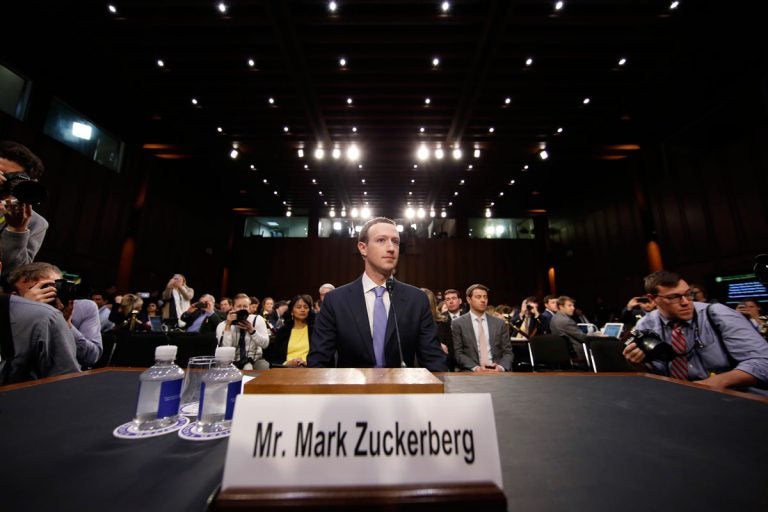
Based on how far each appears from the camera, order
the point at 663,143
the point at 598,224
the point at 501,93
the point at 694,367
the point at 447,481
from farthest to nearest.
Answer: the point at 598,224 → the point at 663,143 → the point at 501,93 → the point at 694,367 → the point at 447,481

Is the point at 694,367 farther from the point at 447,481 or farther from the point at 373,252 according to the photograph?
the point at 447,481

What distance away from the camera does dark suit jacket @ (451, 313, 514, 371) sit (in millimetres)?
3207

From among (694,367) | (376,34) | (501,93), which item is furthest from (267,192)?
(694,367)

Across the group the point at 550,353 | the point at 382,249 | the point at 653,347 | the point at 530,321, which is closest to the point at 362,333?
the point at 382,249

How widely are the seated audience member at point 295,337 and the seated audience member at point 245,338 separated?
0.48 feet

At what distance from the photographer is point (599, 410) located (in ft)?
3.04

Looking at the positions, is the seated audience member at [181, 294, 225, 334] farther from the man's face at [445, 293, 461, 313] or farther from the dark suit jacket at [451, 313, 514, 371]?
the man's face at [445, 293, 461, 313]

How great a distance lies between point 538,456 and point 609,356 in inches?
107

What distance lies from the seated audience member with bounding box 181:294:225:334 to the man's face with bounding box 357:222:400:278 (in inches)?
141

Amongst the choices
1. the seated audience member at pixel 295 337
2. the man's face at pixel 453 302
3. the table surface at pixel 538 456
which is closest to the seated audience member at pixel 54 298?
the table surface at pixel 538 456

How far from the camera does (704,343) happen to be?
5.80 ft

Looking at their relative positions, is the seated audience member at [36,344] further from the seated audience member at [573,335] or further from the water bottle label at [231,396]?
the seated audience member at [573,335]

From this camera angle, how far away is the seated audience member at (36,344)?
137cm

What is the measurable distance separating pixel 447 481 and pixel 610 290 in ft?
39.1
